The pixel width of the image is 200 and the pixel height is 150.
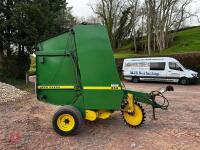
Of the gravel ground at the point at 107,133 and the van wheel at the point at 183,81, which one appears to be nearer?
the gravel ground at the point at 107,133

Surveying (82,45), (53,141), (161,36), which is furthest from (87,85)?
(161,36)

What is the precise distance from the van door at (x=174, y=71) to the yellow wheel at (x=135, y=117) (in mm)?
16606

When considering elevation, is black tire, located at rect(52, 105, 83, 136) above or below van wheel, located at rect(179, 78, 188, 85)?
below

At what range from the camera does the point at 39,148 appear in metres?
7.57

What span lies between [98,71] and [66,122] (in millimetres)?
1622

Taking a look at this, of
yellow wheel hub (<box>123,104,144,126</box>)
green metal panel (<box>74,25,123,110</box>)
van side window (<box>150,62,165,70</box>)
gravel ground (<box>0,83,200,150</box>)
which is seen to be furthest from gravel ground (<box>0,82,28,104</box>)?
van side window (<box>150,62,165,70</box>)

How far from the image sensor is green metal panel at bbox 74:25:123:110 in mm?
8781

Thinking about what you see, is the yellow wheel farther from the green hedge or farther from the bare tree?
the bare tree

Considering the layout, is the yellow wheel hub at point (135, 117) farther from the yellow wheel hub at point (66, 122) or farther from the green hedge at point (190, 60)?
the green hedge at point (190, 60)

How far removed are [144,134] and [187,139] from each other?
44.7 inches

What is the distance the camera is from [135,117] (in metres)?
9.33

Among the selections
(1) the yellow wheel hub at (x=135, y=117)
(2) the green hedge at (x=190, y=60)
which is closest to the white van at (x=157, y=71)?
(2) the green hedge at (x=190, y=60)

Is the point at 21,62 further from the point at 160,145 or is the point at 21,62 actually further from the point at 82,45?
the point at 160,145

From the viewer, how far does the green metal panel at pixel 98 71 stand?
8.78 metres
